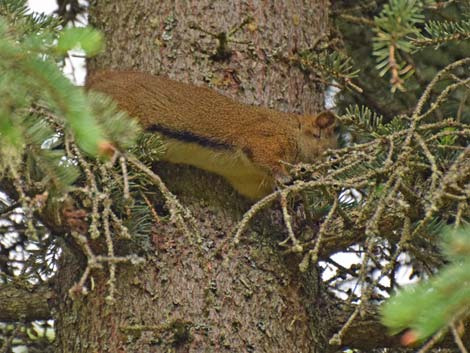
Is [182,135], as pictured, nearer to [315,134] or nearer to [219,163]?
[219,163]

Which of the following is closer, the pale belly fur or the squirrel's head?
the pale belly fur

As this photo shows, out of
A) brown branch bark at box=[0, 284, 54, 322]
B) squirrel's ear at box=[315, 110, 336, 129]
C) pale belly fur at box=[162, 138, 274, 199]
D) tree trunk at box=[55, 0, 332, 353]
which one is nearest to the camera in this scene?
tree trunk at box=[55, 0, 332, 353]

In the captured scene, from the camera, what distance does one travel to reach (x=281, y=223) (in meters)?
3.50

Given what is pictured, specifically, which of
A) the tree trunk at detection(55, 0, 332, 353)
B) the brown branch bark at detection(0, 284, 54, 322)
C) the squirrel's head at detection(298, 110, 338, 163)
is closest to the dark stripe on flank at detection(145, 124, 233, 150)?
the tree trunk at detection(55, 0, 332, 353)

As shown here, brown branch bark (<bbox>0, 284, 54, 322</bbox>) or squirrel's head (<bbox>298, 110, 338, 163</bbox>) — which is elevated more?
squirrel's head (<bbox>298, 110, 338, 163</bbox>)

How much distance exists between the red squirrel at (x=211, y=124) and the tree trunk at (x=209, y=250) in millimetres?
70

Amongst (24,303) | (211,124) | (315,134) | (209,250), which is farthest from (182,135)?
(24,303)

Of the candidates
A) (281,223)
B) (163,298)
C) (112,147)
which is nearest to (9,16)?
(112,147)

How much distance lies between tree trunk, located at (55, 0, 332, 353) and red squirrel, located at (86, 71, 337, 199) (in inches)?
2.7

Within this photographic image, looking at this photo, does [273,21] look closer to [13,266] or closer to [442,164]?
[442,164]

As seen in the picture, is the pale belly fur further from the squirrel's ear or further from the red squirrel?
the squirrel's ear

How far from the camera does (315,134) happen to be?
13.4 feet

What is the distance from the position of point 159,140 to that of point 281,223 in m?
0.60

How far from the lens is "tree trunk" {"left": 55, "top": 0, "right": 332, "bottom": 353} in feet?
10.2
